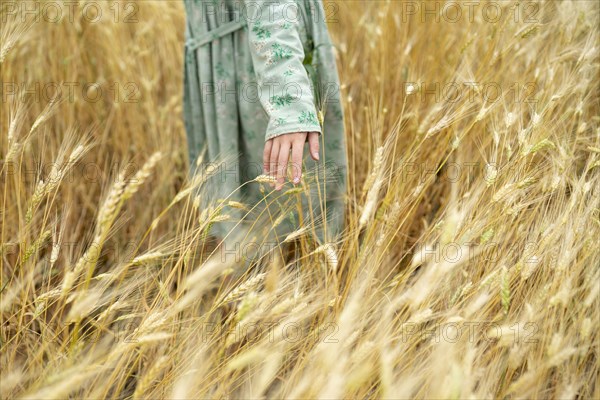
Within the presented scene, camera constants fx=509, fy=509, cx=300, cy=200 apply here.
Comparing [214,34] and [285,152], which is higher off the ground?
[214,34]

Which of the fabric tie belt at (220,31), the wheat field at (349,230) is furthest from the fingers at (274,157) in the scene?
the fabric tie belt at (220,31)

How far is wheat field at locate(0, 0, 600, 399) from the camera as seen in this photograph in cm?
74

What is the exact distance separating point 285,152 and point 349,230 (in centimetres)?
40

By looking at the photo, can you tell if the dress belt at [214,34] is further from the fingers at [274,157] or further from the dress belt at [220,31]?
the fingers at [274,157]

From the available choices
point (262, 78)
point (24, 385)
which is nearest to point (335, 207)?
point (262, 78)

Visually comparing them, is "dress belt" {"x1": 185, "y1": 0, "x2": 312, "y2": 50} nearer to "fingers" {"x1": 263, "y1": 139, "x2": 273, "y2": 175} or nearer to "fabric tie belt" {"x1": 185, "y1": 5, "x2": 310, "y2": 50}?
"fabric tie belt" {"x1": 185, "y1": 5, "x2": 310, "y2": 50}

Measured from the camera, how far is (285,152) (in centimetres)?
94

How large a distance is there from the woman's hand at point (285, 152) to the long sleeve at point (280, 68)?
15 mm

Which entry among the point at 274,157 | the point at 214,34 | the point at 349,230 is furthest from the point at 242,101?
the point at 349,230

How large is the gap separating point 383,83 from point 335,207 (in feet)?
1.39

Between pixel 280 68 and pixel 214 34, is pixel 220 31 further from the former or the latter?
pixel 280 68

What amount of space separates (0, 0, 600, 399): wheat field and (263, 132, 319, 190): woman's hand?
0.10 m

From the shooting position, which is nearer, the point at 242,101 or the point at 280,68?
the point at 280,68

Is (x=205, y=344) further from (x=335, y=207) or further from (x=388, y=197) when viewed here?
(x=335, y=207)
